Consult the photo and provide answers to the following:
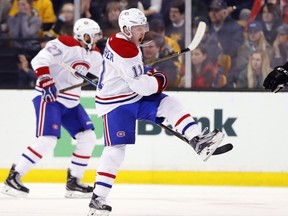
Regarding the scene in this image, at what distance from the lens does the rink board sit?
314 inches

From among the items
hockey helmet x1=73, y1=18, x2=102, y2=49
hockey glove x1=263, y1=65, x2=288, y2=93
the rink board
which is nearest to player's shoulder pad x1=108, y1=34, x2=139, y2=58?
hockey glove x1=263, y1=65, x2=288, y2=93

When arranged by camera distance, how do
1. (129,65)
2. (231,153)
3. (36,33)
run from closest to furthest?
(129,65) < (231,153) < (36,33)

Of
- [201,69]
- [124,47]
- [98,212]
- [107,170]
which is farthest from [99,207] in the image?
[201,69]

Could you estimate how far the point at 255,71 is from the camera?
328 inches

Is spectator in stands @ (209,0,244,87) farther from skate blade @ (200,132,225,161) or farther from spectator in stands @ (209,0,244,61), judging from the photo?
skate blade @ (200,132,225,161)

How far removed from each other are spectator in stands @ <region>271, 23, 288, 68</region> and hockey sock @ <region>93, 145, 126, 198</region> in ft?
10.1

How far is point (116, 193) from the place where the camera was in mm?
7266

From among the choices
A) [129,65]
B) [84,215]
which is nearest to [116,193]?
[84,215]

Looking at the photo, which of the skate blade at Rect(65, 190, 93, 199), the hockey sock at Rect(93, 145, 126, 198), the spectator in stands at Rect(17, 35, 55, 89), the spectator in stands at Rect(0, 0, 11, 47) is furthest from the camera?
the spectator in stands at Rect(0, 0, 11, 47)

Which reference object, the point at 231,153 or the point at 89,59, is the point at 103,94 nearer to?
the point at 89,59

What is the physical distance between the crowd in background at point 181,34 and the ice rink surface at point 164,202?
975 mm

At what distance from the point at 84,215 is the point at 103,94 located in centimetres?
69

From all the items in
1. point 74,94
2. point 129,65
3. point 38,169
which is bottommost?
point 38,169

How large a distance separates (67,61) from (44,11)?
63.3 inches
